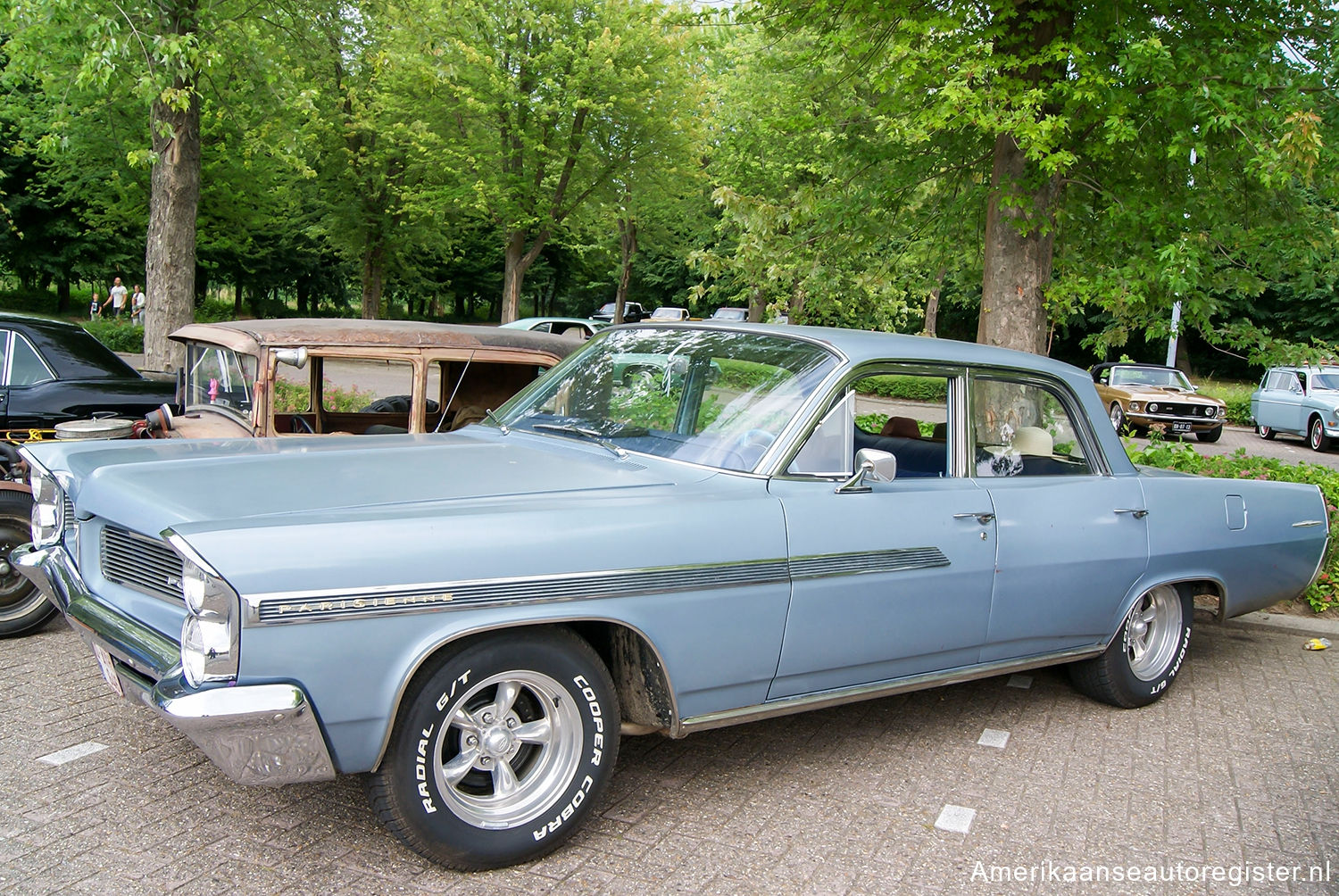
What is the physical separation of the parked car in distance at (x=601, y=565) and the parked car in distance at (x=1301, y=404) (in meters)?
18.6

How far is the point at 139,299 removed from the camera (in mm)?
30469

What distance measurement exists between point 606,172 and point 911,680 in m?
20.9

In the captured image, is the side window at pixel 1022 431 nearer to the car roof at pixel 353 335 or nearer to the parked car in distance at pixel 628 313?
the car roof at pixel 353 335

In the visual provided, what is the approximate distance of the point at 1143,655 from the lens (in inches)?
197

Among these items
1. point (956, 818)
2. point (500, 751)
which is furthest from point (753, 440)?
point (956, 818)

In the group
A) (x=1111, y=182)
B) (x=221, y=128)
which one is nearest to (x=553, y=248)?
(x=221, y=128)

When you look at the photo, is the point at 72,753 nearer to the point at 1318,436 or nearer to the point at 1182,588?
the point at 1182,588

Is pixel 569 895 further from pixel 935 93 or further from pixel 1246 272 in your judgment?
pixel 1246 272

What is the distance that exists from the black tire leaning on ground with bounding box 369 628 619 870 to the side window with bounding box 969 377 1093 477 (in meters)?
2.12

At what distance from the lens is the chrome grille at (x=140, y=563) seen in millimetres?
2988

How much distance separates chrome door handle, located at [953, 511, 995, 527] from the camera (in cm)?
399

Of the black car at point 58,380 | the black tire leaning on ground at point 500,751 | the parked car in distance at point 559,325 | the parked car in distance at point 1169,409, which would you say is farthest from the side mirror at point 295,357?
the parked car in distance at point 559,325

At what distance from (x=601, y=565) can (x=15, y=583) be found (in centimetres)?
371

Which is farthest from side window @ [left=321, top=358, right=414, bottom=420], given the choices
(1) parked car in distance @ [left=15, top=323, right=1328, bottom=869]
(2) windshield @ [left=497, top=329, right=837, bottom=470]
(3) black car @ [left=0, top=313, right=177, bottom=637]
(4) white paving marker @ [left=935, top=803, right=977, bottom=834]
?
(4) white paving marker @ [left=935, top=803, right=977, bottom=834]
